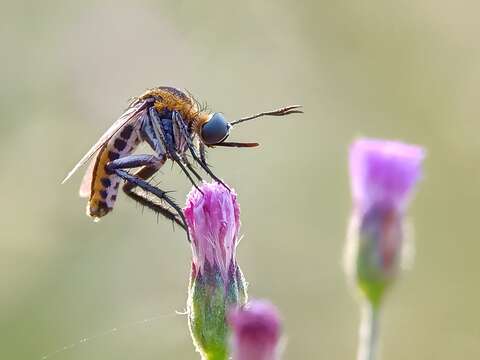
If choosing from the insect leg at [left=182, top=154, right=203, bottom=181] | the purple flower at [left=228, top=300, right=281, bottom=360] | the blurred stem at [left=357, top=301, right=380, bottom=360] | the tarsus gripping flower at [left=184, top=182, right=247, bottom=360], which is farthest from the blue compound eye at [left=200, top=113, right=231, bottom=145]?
the purple flower at [left=228, top=300, right=281, bottom=360]

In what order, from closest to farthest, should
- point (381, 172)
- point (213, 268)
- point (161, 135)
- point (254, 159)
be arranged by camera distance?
point (381, 172)
point (213, 268)
point (161, 135)
point (254, 159)

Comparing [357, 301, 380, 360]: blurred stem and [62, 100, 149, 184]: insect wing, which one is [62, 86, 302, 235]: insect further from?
[357, 301, 380, 360]: blurred stem

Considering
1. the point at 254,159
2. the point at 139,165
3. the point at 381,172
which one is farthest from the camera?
the point at 254,159

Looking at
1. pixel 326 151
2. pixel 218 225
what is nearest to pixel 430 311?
pixel 326 151

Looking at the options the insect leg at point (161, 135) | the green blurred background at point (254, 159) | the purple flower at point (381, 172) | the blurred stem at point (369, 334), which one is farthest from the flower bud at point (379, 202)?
the green blurred background at point (254, 159)

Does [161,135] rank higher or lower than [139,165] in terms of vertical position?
higher

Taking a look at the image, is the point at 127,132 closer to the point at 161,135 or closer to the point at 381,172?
the point at 161,135

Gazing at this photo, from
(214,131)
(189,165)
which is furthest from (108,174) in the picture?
(214,131)

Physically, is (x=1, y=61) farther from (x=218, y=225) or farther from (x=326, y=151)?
(x=218, y=225)
